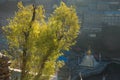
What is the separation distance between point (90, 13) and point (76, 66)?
3049cm

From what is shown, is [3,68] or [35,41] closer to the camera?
[3,68]

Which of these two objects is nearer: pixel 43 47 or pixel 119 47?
pixel 43 47

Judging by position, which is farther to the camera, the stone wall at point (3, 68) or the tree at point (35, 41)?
the tree at point (35, 41)

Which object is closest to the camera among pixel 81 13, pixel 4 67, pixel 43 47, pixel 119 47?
pixel 4 67

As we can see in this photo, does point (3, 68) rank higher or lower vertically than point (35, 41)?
lower

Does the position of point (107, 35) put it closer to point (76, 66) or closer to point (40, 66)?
point (76, 66)

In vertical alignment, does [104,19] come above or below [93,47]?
above

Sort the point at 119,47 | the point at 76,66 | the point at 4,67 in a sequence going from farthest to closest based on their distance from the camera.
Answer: the point at 119,47 < the point at 76,66 < the point at 4,67

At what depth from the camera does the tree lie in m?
14.8

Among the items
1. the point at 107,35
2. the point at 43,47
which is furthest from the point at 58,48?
the point at 107,35

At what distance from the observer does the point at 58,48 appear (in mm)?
15234

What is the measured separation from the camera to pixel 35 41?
578 inches

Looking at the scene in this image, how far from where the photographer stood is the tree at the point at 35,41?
14.8 meters

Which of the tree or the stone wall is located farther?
the tree
